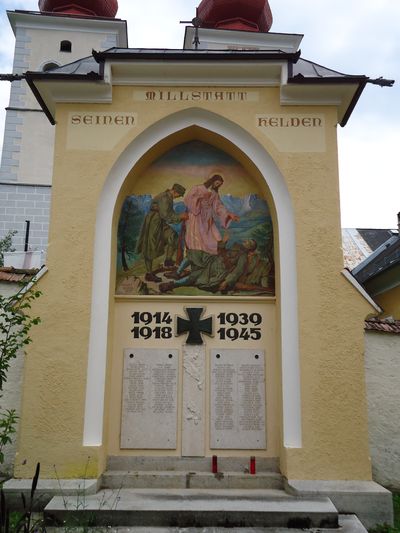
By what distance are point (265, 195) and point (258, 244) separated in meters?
0.77

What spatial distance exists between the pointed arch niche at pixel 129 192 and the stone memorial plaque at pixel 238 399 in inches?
18.2

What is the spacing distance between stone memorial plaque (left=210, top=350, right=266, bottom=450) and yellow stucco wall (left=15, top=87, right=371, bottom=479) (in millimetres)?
406

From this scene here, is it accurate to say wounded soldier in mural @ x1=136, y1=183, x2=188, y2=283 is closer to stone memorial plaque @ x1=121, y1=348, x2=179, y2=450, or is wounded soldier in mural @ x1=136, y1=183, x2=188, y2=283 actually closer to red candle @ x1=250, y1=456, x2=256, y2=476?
stone memorial plaque @ x1=121, y1=348, x2=179, y2=450

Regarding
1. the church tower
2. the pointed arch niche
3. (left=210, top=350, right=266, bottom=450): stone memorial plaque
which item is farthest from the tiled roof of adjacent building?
the church tower

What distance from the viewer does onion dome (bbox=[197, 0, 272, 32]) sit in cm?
2066

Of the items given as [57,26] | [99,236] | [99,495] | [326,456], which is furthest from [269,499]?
[57,26]

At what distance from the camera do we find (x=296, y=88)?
8250mm

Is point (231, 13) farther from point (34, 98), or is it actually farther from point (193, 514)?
point (193, 514)

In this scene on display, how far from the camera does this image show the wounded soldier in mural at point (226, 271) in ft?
27.3

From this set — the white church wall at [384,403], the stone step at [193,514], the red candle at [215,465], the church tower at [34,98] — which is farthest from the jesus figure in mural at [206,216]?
the church tower at [34,98]

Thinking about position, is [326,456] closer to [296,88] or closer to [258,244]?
[258,244]

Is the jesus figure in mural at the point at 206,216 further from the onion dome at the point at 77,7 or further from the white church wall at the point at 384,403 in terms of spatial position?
the onion dome at the point at 77,7

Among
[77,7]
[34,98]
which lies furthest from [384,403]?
[77,7]

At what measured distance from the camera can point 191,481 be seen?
24.4 feet
